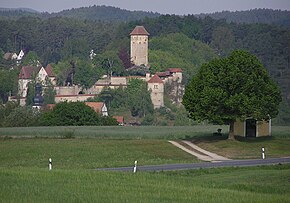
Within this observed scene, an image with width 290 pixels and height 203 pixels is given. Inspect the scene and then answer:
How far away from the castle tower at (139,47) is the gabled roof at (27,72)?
22.0 metres

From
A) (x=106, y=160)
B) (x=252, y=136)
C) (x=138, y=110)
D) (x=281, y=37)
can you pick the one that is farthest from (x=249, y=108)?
(x=281, y=37)

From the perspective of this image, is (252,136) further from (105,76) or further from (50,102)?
(105,76)

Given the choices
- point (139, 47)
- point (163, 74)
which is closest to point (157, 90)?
point (163, 74)

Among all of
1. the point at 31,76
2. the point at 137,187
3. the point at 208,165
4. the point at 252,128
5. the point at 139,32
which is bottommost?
the point at 208,165

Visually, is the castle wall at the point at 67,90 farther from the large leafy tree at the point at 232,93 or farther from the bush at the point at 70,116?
the large leafy tree at the point at 232,93

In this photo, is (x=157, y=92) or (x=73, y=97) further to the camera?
(x=157, y=92)

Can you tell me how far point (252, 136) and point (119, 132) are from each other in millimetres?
10404

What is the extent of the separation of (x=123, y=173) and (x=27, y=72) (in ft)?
448

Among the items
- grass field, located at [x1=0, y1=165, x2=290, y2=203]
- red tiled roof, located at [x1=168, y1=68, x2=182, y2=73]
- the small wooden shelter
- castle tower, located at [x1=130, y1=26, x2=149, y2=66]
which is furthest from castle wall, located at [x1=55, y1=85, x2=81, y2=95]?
grass field, located at [x1=0, y1=165, x2=290, y2=203]

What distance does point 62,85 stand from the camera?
165375mm

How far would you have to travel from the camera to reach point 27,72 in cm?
16675

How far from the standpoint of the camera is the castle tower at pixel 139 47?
18375cm

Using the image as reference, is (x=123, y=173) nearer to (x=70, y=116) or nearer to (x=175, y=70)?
(x=70, y=116)

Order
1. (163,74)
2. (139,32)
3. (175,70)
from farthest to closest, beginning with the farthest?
(139,32) < (175,70) < (163,74)
